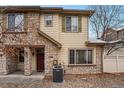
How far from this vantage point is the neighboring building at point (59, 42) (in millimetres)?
17469

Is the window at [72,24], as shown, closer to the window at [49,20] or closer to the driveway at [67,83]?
the window at [49,20]

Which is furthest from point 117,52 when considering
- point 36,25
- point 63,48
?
point 36,25

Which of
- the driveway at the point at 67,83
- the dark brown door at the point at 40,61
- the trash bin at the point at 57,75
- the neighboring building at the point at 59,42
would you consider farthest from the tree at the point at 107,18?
the trash bin at the point at 57,75

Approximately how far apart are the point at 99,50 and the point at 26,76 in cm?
640

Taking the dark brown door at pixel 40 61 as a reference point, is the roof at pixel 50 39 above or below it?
above

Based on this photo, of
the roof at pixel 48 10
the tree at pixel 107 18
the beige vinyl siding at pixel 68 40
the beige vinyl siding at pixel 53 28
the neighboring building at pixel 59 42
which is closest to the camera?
the roof at pixel 48 10

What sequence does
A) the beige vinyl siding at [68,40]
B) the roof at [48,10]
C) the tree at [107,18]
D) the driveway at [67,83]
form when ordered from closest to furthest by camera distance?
the driveway at [67,83] → the roof at [48,10] → the beige vinyl siding at [68,40] → the tree at [107,18]

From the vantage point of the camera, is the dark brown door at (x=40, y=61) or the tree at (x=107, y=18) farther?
the tree at (x=107, y=18)

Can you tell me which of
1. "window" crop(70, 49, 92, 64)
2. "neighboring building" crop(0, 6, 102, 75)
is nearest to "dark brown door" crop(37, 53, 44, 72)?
"neighboring building" crop(0, 6, 102, 75)

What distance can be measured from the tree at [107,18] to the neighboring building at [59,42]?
376 inches

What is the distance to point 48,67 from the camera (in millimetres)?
17875

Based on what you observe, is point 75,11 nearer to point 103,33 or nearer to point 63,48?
point 63,48

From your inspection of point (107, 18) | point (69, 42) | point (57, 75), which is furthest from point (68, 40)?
point (107, 18)

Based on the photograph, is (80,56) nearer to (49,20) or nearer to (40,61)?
(40,61)
